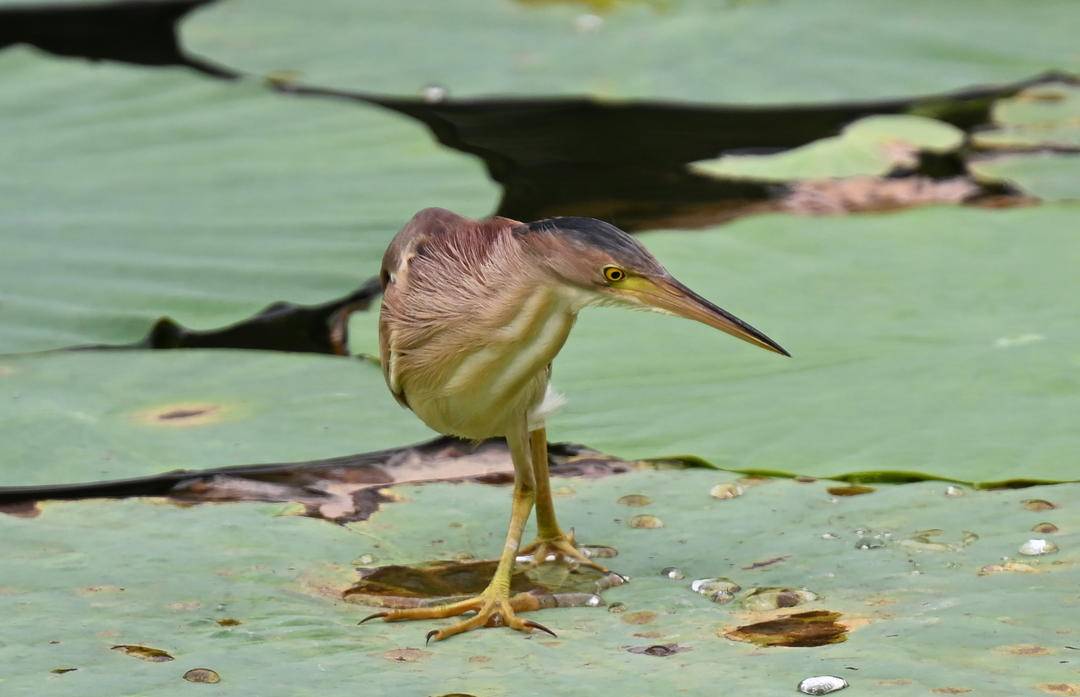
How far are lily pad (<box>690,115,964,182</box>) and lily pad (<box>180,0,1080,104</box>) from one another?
11.2 inches

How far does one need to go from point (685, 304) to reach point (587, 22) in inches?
183

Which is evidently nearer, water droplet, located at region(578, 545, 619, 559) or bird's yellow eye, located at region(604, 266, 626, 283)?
bird's yellow eye, located at region(604, 266, 626, 283)

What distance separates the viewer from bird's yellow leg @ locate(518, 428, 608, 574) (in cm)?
329

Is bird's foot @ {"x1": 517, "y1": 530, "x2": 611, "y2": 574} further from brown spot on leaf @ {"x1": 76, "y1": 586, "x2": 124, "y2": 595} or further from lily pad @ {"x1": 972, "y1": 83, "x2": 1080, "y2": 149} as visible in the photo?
lily pad @ {"x1": 972, "y1": 83, "x2": 1080, "y2": 149}

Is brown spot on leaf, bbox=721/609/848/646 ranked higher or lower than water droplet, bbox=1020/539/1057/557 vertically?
lower

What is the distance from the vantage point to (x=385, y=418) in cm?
390

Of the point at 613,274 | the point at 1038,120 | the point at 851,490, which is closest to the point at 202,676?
the point at 613,274

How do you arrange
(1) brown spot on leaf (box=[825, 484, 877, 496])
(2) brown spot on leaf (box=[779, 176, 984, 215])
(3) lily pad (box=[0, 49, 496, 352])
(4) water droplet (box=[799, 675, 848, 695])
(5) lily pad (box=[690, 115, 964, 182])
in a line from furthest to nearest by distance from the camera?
(5) lily pad (box=[690, 115, 964, 182]) < (2) brown spot on leaf (box=[779, 176, 984, 215]) < (3) lily pad (box=[0, 49, 496, 352]) < (1) brown spot on leaf (box=[825, 484, 877, 496]) < (4) water droplet (box=[799, 675, 848, 695])

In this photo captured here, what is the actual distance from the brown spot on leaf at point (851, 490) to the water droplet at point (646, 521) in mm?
394

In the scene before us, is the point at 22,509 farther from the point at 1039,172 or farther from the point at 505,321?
the point at 1039,172

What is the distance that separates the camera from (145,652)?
8.68 ft

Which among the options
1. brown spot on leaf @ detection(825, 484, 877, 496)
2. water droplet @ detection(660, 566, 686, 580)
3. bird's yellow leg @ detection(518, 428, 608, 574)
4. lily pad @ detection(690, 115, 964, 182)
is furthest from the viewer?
lily pad @ detection(690, 115, 964, 182)

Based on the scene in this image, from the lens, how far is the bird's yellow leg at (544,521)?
10.8ft

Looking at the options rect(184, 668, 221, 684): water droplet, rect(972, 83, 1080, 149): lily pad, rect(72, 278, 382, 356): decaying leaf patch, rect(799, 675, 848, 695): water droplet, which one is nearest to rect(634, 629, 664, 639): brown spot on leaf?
rect(799, 675, 848, 695): water droplet
